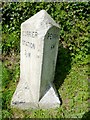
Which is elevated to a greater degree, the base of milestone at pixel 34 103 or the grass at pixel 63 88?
the base of milestone at pixel 34 103

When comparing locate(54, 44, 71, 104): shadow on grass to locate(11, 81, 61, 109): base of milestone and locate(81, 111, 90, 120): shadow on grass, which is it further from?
locate(81, 111, 90, 120): shadow on grass

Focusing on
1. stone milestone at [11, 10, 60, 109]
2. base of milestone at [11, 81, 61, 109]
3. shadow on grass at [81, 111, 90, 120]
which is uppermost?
stone milestone at [11, 10, 60, 109]

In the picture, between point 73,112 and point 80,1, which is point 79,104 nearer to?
point 73,112

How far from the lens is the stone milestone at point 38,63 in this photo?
4055 millimetres

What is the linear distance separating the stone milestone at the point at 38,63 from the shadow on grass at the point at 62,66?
1.40 feet

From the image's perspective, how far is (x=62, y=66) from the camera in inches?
223

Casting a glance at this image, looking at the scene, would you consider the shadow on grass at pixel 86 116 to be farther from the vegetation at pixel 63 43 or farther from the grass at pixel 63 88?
the vegetation at pixel 63 43

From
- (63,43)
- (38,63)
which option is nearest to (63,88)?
(38,63)

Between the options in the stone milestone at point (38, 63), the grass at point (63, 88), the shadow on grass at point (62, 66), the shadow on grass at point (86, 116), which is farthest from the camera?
the shadow on grass at point (62, 66)

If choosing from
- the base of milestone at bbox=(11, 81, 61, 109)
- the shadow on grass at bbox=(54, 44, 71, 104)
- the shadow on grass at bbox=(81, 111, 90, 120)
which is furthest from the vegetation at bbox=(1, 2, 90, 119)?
the shadow on grass at bbox=(81, 111, 90, 120)

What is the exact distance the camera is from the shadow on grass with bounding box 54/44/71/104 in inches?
208

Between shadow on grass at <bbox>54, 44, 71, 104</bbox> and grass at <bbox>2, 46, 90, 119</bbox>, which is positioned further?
shadow on grass at <bbox>54, 44, 71, 104</bbox>

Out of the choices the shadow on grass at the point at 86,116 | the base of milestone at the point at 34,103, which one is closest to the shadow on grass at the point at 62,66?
the base of milestone at the point at 34,103

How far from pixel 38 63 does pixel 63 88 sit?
106 cm
